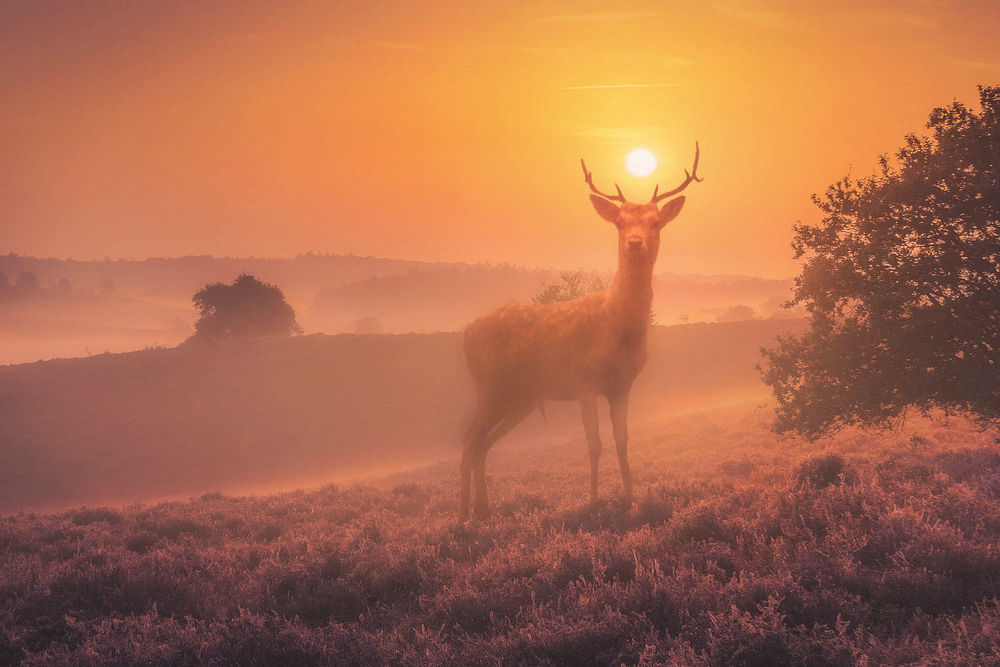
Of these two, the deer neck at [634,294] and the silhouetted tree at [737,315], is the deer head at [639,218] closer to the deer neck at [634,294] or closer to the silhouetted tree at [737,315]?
the deer neck at [634,294]

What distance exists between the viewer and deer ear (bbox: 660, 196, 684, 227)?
923 cm

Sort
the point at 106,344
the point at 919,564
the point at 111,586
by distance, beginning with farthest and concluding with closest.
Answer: the point at 106,344 < the point at 111,586 < the point at 919,564

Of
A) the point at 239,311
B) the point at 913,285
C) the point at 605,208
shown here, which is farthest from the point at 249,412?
the point at 913,285

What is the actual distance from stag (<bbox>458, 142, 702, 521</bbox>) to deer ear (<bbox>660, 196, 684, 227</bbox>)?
0.02 metres

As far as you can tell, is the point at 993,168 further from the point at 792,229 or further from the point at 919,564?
the point at 919,564

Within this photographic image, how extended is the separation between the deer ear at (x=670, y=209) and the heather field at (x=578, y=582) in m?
4.60

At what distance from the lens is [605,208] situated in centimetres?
962

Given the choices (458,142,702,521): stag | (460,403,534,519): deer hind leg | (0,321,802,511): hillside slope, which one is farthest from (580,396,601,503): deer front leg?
(0,321,802,511): hillside slope

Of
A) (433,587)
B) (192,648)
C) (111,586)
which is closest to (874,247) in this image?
(433,587)

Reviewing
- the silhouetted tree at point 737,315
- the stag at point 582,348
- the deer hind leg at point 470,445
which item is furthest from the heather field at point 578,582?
the silhouetted tree at point 737,315

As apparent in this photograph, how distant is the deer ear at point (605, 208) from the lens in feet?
31.4

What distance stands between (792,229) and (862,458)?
456 centimetres

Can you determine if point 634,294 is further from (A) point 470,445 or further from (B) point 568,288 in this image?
(B) point 568,288

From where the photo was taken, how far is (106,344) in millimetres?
121000
